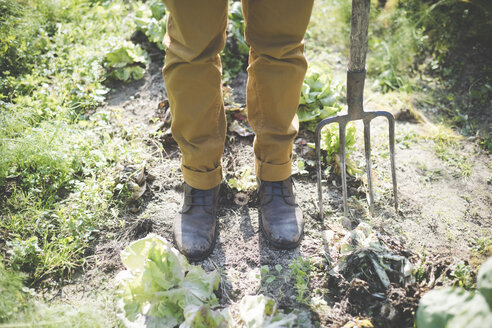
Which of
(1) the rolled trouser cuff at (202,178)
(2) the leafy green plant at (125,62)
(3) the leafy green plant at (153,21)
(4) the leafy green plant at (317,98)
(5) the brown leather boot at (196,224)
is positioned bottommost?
(5) the brown leather boot at (196,224)

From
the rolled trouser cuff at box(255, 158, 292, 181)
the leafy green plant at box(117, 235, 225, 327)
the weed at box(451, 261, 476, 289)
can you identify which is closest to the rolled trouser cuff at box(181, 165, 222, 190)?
the rolled trouser cuff at box(255, 158, 292, 181)

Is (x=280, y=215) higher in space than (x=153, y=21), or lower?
lower

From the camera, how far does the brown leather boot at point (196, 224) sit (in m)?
2.02

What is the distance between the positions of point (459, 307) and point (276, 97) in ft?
3.95

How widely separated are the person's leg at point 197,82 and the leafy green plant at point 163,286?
48 centimetres

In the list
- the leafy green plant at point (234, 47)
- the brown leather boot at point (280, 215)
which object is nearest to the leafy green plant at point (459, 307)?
the brown leather boot at point (280, 215)

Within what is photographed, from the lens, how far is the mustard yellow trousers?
1.61 meters

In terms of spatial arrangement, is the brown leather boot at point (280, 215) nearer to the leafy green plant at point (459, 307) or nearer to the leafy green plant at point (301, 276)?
the leafy green plant at point (301, 276)

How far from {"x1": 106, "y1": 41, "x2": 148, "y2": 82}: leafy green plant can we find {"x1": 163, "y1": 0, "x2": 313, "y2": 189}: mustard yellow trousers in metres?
1.72

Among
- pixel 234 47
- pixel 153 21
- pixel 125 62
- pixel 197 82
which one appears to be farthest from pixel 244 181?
pixel 153 21

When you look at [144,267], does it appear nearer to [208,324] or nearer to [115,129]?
[208,324]

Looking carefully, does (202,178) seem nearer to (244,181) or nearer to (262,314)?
(244,181)

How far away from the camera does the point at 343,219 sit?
7.53 ft

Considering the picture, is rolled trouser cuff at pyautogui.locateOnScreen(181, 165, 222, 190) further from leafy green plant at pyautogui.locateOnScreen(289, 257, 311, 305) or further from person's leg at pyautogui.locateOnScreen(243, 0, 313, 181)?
leafy green plant at pyautogui.locateOnScreen(289, 257, 311, 305)
